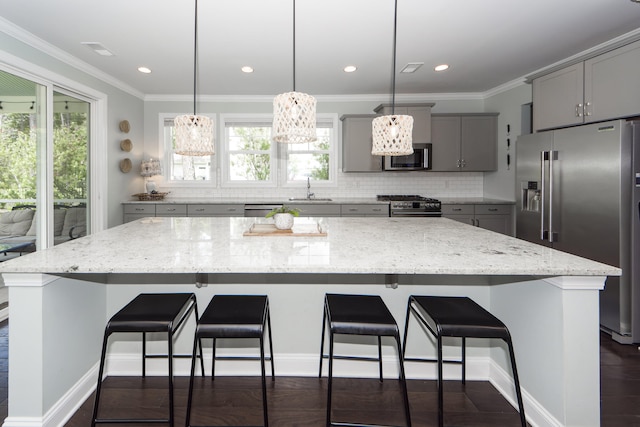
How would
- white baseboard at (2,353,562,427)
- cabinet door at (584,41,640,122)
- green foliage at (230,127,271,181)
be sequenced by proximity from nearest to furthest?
white baseboard at (2,353,562,427)
cabinet door at (584,41,640,122)
green foliage at (230,127,271,181)

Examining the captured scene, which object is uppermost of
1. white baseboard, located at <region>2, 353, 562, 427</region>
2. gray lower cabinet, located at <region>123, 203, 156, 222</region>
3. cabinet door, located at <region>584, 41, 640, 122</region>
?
cabinet door, located at <region>584, 41, 640, 122</region>

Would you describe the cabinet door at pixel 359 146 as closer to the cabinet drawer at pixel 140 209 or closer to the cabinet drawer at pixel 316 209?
the cabinet drawer at pixel 316 209

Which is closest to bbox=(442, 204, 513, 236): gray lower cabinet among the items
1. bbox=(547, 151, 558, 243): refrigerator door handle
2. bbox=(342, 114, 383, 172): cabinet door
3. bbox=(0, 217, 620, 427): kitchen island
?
bbox=(342, 114, 383, 172): cabinet door

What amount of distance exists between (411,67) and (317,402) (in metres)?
3.56

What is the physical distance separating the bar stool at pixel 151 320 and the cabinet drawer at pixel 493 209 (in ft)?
13.2

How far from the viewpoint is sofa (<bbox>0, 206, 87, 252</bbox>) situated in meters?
3.14

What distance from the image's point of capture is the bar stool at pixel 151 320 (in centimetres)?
149

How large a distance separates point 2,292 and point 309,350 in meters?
3.01

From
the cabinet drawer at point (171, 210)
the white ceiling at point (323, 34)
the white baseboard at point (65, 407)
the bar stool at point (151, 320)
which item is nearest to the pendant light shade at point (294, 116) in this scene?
the bar stool at point (151, 320)

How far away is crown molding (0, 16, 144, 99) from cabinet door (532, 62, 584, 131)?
486 cm

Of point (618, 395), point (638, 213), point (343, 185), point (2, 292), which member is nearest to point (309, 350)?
point (618, 395)

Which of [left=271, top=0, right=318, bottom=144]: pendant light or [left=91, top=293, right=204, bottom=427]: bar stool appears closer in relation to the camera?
[left=91, top=293, right=204, bottom=427]: bar stool

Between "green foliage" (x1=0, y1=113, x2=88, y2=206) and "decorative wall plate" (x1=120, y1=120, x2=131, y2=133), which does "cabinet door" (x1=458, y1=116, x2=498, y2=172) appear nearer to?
"decorative wall plate" (x1=120, y1=120, x2=131, y2=133)

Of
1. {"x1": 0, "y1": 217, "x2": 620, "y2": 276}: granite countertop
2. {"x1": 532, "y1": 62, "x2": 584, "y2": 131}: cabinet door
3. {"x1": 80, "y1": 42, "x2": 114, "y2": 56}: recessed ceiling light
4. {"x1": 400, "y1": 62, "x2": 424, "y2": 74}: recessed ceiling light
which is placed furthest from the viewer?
{"x1": 400, "y1": 62, "x2": 424, "y2": 74}: recessed ceiling light
